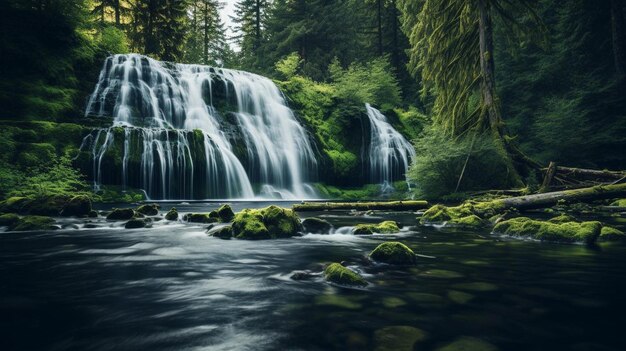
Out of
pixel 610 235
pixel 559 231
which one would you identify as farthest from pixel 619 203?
pixel 559 231

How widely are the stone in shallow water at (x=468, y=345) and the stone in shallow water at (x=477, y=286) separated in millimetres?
1361

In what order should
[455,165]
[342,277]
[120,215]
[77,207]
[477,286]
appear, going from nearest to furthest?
[477,286] < [342,277] < [120,215] < [77,207] < [455,165]

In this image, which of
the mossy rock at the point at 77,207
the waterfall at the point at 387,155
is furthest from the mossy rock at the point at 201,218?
the waterfall at the point at 387,155

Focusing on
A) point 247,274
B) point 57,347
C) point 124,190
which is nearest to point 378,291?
point 247,274

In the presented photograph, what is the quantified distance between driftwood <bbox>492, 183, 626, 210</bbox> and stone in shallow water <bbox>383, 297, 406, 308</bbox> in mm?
8277

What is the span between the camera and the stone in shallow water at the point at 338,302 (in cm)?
328

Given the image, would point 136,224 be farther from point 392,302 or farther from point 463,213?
point 463,213

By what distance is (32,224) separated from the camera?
8242 millimetres

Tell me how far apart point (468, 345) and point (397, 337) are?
18.8 inches

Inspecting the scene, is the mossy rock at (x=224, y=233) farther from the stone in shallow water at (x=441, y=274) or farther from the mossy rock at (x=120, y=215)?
the stone in shallow water at (x=441, y=274)

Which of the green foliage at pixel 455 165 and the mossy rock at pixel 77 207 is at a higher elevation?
the green foliage at pixel 455 165

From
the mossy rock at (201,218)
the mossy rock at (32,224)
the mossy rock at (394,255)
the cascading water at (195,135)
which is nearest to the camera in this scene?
the mossy rock at (394,255)

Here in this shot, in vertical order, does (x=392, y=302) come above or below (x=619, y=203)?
below

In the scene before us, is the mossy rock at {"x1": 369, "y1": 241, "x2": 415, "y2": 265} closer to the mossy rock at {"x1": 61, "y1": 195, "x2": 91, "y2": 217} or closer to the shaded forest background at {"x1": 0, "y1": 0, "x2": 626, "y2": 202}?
the mossy rock at {"x1": 61, "y1": 195, "x2": 91, "y2": 217}
